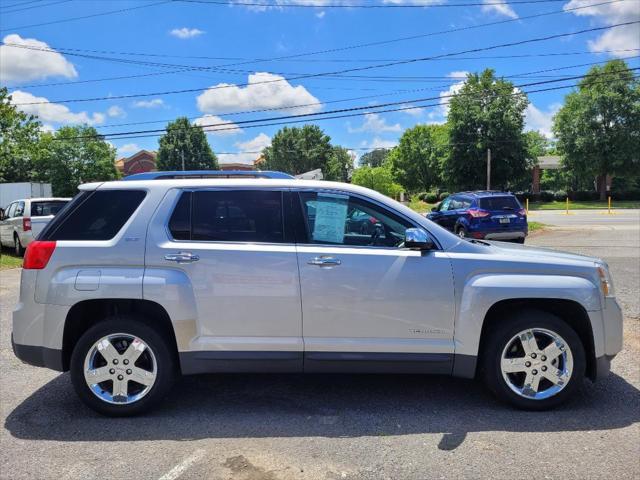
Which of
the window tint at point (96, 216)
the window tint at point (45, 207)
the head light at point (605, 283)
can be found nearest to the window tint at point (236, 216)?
the window tint at point (96, 216)

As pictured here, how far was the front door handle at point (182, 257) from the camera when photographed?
392cm

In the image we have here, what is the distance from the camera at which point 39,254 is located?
3975 mm

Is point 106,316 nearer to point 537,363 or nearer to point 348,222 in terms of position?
point 348,222

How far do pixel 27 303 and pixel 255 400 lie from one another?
75.5 inches

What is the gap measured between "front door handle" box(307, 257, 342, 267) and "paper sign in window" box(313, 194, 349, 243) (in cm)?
18

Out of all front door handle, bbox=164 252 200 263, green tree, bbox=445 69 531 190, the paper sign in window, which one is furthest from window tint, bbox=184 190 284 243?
green tree, bbox=445 69 531 190

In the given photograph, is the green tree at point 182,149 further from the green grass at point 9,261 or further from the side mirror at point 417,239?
the side mirror at point 417,239

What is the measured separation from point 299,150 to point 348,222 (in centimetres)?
9465

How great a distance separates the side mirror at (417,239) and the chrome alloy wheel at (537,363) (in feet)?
3.26

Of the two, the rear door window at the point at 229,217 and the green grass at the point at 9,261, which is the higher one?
the rear door window at the point at 229,217

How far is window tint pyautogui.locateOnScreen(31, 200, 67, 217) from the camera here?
14305 mm

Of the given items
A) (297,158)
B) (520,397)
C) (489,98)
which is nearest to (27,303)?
(520,397)

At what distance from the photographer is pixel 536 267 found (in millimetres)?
3979

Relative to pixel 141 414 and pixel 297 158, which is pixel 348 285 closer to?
pixel 141 414
